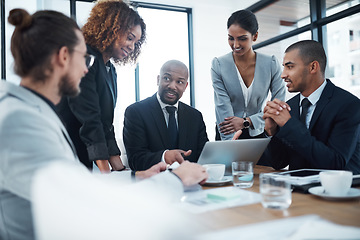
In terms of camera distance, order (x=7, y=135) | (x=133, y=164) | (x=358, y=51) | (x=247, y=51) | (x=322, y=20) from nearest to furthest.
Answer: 1. (x=7, y=135)
2. (x=133, y=164)
3. (x=247, y=51)
4. (x=358, y=51)
5. (x=322, y=20)

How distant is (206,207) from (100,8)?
4.71ft

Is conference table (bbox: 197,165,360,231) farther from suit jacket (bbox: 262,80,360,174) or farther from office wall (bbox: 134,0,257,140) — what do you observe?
office wall (bbox: 134,0,257,140)

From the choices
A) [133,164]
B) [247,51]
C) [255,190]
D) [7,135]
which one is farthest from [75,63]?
[247,51]

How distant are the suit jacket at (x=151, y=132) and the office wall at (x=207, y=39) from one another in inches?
150

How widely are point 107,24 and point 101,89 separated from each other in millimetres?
376

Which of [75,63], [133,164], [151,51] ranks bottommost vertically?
[133,164]

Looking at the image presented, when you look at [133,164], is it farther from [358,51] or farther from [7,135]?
[358,51]

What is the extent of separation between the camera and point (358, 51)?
4.20 metres

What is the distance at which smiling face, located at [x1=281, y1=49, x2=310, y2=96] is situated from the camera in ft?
6.43

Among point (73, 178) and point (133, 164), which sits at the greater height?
point (73, 178)

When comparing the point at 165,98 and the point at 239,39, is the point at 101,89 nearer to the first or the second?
the point at 165,98

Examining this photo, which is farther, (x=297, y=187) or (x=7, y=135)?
(x=297, y=187)

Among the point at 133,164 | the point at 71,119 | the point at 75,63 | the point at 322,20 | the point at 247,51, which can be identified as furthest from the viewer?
the point at 322,20

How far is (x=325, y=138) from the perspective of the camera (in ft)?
5.77
